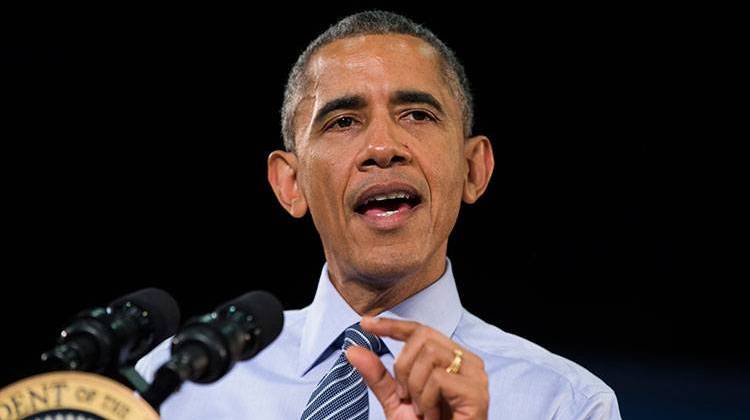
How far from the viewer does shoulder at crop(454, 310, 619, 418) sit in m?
1.40

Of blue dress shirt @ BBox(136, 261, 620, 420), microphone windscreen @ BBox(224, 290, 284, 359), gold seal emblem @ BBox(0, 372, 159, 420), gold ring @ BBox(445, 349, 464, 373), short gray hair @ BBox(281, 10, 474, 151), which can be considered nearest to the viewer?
gold seal emblem @ BBox(0, 372, 159, 420)

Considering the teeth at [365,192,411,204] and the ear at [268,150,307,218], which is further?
the ear at [268,150,307,218]

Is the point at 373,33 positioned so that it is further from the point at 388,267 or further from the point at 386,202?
the point at 388,267

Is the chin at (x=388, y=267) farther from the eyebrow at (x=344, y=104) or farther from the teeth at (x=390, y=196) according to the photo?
the eyebrow at (x=344, y=104)

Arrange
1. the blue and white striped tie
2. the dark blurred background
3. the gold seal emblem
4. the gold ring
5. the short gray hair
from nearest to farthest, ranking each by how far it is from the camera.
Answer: the gold seal emblem, the gold ring, the blue and white striped tie, the short gray hair, the dark blurred background

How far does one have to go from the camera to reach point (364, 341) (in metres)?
1.42

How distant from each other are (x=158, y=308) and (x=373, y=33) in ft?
2.53

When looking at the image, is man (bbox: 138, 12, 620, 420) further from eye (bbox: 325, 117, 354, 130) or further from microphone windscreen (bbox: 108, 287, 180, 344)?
microphone windscreen (bbox: 108, 287, 180, 344)

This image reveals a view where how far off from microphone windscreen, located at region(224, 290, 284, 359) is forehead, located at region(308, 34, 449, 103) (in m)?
0.62

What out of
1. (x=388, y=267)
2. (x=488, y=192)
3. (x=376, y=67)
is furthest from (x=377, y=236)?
(x=488, y=192)

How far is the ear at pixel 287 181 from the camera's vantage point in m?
1.64

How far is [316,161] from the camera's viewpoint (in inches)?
59.8

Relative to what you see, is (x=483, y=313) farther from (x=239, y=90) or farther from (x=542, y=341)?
(x=239, y=90)

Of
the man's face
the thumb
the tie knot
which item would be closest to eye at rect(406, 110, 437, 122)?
the man's face
